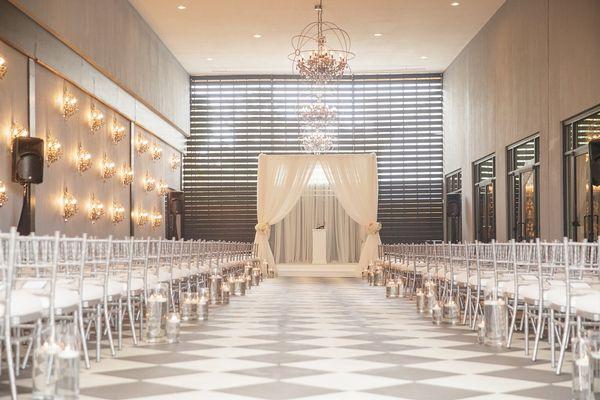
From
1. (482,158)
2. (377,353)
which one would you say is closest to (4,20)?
(377,353)

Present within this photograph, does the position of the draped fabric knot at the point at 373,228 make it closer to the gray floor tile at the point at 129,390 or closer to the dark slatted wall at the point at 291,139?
the dark slatted wall at the point at 291,139

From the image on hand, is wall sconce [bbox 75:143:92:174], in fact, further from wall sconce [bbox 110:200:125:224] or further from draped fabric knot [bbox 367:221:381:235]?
draped fabric knot [bbox 367:221:381:235]

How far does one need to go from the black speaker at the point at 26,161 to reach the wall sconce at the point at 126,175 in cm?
453

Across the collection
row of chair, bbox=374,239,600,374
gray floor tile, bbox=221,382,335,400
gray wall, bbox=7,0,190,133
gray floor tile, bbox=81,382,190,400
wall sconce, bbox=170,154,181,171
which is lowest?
gray floor tile, bbox=221,382,335,400

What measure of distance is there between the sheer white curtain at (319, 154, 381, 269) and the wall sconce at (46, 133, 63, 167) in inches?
310

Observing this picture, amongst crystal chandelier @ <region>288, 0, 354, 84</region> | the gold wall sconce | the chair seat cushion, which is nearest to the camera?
the chair seat cushion

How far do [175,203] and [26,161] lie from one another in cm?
810

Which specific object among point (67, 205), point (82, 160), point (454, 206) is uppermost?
point (82, 160)

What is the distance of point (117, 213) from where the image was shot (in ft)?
43.5

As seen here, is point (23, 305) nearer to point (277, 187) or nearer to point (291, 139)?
point (277, 187)

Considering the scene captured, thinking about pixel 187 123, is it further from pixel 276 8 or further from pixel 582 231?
pixel 582 231

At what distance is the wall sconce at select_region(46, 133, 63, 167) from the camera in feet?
34.1

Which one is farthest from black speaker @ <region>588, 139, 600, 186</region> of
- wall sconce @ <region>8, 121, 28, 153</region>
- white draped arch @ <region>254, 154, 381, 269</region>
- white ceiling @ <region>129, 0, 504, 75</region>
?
white draped arch @ <region>254, 154, 381, 269</region>

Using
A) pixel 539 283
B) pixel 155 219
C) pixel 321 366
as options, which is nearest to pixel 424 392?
pixel 321 366
